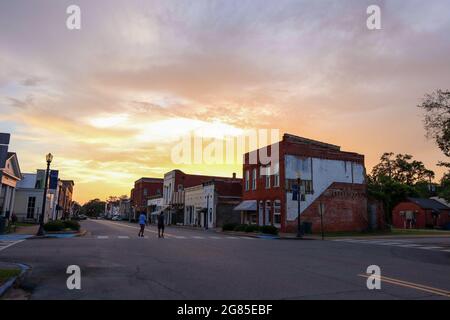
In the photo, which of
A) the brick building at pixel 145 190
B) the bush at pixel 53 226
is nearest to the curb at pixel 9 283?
the bush at pixel 53 226

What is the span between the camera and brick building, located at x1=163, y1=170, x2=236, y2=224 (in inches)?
2762

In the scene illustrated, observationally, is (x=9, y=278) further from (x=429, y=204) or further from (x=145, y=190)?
(x=145, y=190)

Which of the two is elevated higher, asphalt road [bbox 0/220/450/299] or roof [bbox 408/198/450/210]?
roof [bbox 408/198/450/210]

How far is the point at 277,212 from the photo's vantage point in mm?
40969

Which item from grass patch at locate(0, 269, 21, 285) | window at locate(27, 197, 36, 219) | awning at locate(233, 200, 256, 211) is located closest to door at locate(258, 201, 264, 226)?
awning at locate(233, 200, 256, 211)

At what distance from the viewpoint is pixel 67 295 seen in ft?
26.1

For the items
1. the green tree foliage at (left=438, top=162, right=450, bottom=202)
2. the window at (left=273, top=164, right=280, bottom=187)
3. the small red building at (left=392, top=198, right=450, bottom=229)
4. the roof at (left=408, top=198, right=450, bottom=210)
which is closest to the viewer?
the green tree foliage at (left=438, top=162, right=450, bottom=202)

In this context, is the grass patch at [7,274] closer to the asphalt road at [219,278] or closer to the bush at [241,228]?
the asphalt road at [219,278]

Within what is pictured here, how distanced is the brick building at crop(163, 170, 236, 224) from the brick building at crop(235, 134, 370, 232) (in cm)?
2533

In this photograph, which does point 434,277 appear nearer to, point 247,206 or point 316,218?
point 316,218

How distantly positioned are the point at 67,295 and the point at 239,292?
3362mm

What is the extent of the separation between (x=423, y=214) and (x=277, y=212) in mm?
37847

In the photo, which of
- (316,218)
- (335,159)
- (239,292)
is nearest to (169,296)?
(239,292)

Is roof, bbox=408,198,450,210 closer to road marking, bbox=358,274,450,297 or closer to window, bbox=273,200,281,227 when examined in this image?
window, bbox=273,200,281,227
